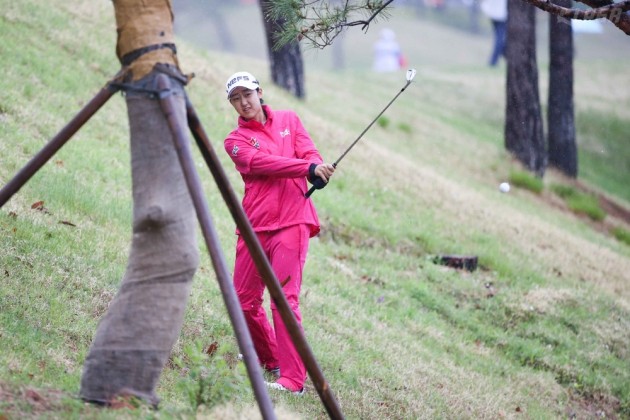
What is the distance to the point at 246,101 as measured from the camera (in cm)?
638

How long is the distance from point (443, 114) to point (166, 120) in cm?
2053

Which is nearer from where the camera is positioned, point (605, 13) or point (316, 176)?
point (316, 176)

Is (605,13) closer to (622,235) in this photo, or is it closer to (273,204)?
(273,204)

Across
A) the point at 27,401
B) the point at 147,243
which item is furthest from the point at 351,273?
the point at 27,401

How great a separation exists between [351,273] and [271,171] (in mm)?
3939

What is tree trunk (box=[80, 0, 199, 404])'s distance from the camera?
4.78 meters

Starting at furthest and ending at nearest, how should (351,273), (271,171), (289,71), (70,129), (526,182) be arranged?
(526,182) → (289,71) → (351,273) → (271,171) → (70,129)

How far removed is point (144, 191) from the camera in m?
4.78

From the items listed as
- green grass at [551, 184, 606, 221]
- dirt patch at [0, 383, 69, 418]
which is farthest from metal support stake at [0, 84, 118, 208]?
green grass at [551, 184, 606, 221]

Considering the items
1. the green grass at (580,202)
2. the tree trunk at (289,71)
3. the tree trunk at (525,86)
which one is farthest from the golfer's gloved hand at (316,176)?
the tree trunk at (525,86)

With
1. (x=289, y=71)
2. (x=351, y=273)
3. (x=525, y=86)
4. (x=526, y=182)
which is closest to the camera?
(x=351, y=273)

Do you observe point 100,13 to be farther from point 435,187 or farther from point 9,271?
point 9,271

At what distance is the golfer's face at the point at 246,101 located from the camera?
250 inches

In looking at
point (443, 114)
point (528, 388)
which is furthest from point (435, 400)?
point (443, 114)
